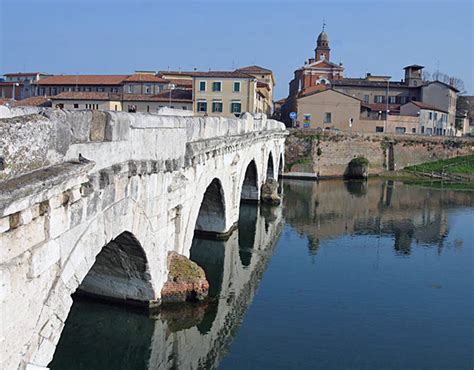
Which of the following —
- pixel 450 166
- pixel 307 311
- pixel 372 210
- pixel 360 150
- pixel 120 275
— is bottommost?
pixel 307 311

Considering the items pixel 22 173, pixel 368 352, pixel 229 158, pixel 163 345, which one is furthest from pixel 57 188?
pixel 229 158

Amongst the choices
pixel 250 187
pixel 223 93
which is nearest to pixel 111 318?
pixel 250 187

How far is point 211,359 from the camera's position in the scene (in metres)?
12.0

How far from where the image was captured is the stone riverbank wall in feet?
161

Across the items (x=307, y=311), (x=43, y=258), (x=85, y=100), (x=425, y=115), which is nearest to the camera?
(x=43, y=258)

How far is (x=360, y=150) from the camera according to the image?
165 feet

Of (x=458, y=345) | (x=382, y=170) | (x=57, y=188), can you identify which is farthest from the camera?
(x=382, y=170)

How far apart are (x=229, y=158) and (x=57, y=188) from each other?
14.5m

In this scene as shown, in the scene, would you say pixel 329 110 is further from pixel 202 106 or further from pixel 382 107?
pixel 202 106

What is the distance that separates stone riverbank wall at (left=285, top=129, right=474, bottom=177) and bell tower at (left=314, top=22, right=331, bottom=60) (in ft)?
104

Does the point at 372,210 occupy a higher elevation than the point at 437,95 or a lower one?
lower

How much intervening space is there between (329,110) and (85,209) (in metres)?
49.6

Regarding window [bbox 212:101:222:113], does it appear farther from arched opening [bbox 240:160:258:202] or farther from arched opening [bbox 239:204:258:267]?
arched opening [bbox 239:204:258:267]

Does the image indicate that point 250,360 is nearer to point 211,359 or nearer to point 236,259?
point 211,359
